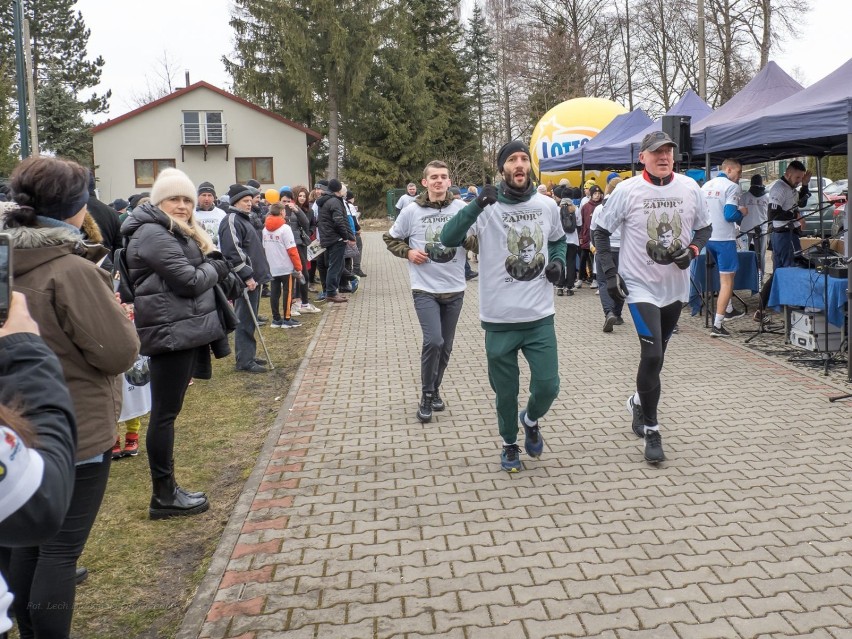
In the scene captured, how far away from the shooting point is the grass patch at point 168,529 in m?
3.77

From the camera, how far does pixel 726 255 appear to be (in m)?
10.3

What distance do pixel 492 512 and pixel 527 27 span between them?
4527cm

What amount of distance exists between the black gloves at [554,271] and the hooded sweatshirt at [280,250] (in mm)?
6860

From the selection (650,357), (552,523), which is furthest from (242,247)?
(552,523)

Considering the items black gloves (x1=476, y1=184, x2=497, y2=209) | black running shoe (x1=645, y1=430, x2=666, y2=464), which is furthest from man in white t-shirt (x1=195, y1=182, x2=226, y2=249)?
black running shoe (x1=645, y1=430, x2=666, y2=464)

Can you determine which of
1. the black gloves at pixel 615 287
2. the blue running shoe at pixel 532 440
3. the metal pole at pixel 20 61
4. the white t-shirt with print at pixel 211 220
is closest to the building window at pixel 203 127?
the metal pole at pixel 20 61

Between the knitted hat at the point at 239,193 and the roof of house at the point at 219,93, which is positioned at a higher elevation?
the roof of house at the point at 219,93

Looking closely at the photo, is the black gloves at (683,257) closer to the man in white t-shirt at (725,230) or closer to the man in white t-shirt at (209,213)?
the man in white t-shirt at (725,230)

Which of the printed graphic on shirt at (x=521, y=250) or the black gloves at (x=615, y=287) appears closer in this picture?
the printed graphic on shirt at (x=521, y=250)

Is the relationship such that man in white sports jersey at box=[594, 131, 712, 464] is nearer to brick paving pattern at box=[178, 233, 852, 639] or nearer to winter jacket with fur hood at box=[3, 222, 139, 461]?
brick paving pattern at box=[178, 233, 852, 639]

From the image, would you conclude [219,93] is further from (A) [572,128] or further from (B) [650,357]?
(B) [650,357]

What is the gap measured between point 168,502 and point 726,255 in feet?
25.6

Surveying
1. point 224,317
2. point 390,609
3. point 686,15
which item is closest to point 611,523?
point 390,609

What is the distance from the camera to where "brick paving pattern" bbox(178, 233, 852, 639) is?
347 centimetres
